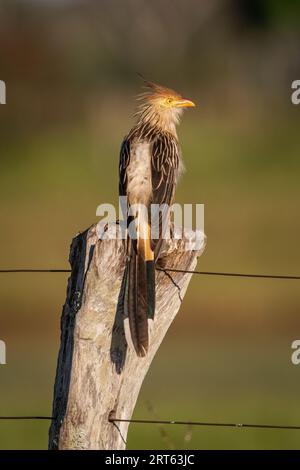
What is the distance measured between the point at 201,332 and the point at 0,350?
261 cm

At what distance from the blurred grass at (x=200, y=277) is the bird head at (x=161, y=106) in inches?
85.5

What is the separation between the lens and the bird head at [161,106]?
6.83 metres

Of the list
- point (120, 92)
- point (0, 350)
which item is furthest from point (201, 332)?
point (120, 92)

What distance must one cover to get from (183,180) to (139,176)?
30.8 feet

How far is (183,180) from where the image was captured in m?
15.3

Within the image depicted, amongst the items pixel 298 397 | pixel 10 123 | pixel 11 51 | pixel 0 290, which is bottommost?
pixel 298 397

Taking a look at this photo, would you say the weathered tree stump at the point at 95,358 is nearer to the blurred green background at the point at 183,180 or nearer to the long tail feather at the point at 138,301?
the long tail feather at the point at 138,301

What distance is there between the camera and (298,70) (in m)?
19.4

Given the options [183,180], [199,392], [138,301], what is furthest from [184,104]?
[183,180]

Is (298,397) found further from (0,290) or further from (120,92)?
(120,92)

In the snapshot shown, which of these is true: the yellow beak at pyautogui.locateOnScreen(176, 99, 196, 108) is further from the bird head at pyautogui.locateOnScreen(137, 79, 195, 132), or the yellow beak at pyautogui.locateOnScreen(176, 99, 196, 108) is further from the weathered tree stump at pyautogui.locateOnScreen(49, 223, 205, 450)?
the weathered tree stump at pyautogui.locateOnScreen(49, 223, 205, 450)

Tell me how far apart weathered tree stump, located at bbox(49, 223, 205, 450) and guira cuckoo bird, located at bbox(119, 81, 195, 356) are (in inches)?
2.3

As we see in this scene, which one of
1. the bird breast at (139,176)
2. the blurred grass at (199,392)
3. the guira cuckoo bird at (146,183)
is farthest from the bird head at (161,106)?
the blurred grass at (199,392)

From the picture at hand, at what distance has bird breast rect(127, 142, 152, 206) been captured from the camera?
579 centimetres
